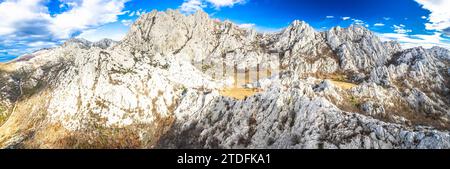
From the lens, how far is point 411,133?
62.2 m

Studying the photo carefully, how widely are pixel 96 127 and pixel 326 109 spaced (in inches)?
2926

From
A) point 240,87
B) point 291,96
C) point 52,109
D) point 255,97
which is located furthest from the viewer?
point 240,87

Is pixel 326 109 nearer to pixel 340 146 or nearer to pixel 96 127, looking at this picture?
pixel 340 146

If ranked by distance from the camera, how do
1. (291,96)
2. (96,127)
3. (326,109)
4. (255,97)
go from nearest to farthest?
(326,109) → (291,96) → (255,97) → (96,127)

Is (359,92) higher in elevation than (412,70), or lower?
lower

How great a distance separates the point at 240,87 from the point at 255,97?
6824 cm

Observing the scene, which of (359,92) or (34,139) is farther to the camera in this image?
(359,92)

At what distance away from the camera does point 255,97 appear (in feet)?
313

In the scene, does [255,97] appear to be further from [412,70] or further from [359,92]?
[412,70]

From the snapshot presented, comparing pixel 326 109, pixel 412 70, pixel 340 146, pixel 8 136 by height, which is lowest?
pixel 8 136
